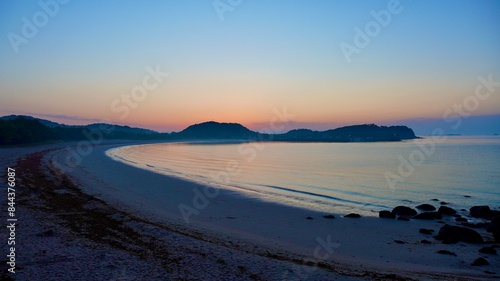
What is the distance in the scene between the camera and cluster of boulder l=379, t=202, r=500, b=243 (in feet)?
43.7

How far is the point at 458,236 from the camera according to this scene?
527 inches

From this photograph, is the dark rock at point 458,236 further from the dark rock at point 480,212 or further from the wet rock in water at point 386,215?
the dark rock at point 480,212

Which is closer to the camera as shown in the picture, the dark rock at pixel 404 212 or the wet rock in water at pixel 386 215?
the wet rock in water at pixel 386 215

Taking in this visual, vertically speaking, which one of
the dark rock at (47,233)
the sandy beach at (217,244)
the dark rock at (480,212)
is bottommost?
the sandy beach at (217,244)

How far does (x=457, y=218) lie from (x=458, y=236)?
4.97 m

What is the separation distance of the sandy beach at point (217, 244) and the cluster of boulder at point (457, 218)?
462mm

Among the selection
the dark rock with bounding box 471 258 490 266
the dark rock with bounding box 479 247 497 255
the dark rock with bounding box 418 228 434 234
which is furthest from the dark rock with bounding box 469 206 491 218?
the dark rock with bounding box 471 258 490 266

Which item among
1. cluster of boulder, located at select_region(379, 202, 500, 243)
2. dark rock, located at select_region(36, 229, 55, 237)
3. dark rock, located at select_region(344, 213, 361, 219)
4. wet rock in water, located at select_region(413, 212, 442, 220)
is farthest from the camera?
dark rock, located at select_region(344, 213, 361, 219)

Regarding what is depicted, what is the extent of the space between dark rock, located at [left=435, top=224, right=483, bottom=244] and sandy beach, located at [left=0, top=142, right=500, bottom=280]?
0.39 metres

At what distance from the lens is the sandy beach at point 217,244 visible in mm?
8969

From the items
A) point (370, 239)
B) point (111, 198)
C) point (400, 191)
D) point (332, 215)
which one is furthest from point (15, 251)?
point (400, 191)

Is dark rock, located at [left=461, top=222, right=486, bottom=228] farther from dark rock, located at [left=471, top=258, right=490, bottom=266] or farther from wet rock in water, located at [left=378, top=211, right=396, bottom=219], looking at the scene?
dark rock, located at [left=471, top=258, right=490, bottom=266]

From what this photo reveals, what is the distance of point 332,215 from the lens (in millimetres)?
17609

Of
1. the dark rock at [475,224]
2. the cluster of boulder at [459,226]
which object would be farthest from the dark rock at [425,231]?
the dark rock at [475,224]
